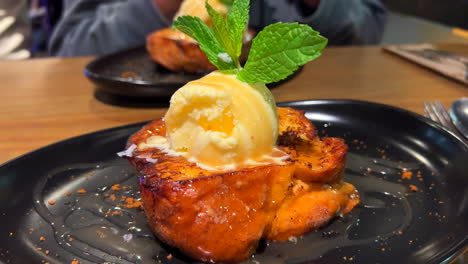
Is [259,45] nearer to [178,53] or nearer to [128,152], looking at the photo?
[128,152]

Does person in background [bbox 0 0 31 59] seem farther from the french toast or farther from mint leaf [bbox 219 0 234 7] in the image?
the french toast

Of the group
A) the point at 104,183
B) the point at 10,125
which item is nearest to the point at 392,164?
the point at 104,183

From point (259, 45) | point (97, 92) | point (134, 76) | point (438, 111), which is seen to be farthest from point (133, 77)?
point (438, 111)

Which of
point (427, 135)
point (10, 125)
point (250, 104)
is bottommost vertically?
point (10, 125)

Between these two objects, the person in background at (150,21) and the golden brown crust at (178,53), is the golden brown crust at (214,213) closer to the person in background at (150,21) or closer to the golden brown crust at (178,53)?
the golden brown crust at (178,53)

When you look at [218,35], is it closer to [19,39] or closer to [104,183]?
[104,183]

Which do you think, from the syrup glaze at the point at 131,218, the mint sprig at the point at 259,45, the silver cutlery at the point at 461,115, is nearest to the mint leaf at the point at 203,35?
the mint sprig at the point at 259,45
